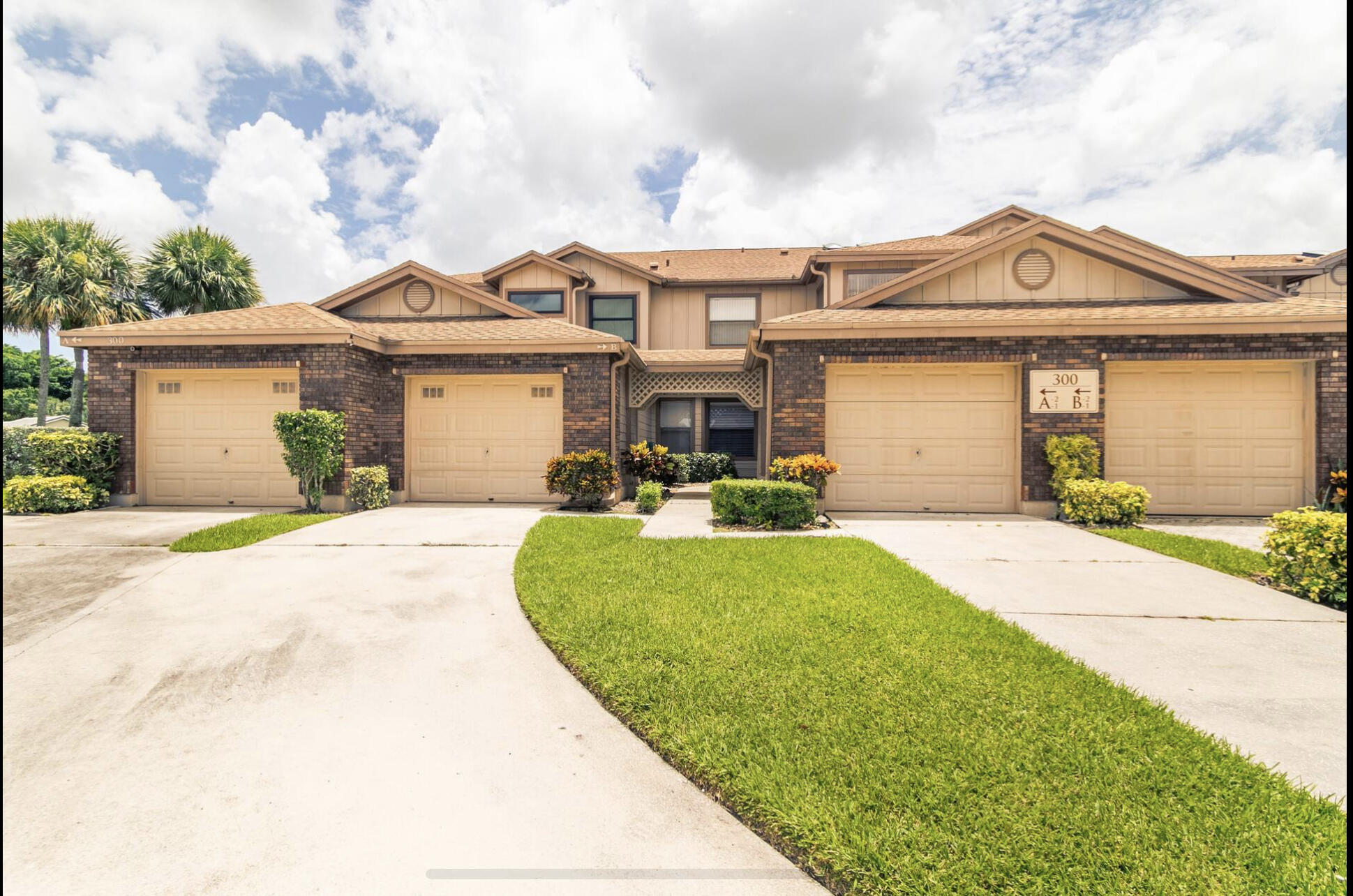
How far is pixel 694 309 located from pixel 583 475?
24.0 ft

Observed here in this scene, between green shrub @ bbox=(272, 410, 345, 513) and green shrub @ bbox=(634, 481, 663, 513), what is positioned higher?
green shrub @ bbox=(272, 410, 345, 513)

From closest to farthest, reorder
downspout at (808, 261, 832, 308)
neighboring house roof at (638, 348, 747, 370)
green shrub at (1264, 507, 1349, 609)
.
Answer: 1. green shrub at (1264, 507, 1349, 609)
2. neighboring house roof at (638, 348, 747, 370)
3. downspout at (808, 261, 832, 308)

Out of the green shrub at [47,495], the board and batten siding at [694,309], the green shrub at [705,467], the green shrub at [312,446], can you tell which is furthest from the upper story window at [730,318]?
the green shrub at [47,495]

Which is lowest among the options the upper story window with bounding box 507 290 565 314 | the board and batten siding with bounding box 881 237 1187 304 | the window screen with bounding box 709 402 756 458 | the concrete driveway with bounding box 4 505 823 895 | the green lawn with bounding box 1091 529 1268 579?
the concrete driveway with bounding box 4 505 823 895

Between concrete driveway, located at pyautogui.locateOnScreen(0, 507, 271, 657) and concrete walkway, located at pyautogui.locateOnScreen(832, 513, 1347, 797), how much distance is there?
761 cm

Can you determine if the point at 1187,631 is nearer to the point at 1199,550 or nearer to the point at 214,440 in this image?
the point at 1199,550

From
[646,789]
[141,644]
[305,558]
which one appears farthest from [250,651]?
[646,789]

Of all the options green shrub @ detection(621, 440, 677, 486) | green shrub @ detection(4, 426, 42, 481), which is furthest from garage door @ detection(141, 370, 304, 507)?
green shrub @ detection(621, 440, 677, 486)

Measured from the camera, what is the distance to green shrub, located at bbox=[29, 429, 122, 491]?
34.2ft

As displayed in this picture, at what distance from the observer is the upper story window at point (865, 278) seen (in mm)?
14352

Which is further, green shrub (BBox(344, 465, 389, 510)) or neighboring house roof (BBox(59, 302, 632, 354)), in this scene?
neighboring house roof (BBox(59, 302, 632, 354))

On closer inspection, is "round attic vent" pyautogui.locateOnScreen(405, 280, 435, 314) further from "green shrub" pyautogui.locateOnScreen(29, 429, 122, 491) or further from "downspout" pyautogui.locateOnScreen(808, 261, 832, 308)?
"downspout" pyautogui.locateOnScreen(808, 261, 832, 308)

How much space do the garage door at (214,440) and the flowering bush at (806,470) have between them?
846 cm

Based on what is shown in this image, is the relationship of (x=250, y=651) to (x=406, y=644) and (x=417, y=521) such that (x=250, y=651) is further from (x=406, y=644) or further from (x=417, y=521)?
(x=417, y=521)
